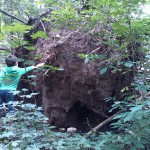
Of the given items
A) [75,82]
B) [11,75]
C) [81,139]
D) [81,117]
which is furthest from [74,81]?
[81,139]

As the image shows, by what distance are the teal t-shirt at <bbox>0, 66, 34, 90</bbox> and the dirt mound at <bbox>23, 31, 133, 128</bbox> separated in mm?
577

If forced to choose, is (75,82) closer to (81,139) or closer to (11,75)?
(11,75)

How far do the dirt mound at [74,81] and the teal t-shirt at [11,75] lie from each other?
577 millimetres

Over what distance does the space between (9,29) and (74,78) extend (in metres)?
2.43

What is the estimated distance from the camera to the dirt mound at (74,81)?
5.10 metres

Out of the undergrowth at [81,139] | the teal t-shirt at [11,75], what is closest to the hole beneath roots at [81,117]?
the teal t-shirt at [11,75]

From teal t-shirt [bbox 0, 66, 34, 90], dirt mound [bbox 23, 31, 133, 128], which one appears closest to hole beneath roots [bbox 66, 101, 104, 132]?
dirt mound [bbox 23, 31, 133, 128]

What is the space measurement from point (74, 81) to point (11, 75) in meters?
1.52

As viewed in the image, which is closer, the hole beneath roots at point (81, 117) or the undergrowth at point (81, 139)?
the undergrowth at point (81, 139)

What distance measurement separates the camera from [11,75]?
459 centimetres

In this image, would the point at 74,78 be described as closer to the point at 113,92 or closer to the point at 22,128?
the point at 113,92

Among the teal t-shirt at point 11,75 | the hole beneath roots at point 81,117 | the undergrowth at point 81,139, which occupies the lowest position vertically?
the hole beneath roots at point 81,117

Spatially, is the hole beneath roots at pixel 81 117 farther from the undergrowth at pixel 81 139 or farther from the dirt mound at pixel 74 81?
the undergrowth at pixel 81 139

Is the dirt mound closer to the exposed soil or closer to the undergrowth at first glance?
the exposed soil
